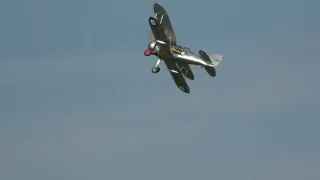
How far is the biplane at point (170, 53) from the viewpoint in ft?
575

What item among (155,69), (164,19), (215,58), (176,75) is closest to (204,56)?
(215,58)

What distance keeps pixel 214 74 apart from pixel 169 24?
269 inches

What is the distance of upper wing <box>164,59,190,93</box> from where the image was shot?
17775 centimetres

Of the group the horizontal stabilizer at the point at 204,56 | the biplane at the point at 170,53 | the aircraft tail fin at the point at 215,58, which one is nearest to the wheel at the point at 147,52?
the biplane at the point at 170,53

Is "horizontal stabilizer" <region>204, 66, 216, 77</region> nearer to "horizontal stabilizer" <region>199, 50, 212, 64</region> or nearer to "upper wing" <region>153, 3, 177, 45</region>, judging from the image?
"horizontal stabilizer" <region>199, 50, 212, 64</region>

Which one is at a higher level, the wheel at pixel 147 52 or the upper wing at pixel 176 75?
the wheel at pixel 147 52

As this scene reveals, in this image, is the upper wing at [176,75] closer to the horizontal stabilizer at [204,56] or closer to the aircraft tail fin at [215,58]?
the horizontal stabilizer at [204,56]

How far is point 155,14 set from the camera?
584 ft

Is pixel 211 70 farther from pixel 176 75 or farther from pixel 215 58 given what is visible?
pixel 176 75

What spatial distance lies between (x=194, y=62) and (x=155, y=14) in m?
6.06

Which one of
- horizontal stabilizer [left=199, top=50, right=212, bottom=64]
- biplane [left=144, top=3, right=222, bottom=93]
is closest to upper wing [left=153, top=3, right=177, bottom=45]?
biplane [left=144, top=3, right=222, bottom=93]

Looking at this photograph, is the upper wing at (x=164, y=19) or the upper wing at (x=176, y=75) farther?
the upper wing at (x=176, y=75)

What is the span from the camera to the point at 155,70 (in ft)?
581

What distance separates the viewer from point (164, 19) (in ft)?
584
